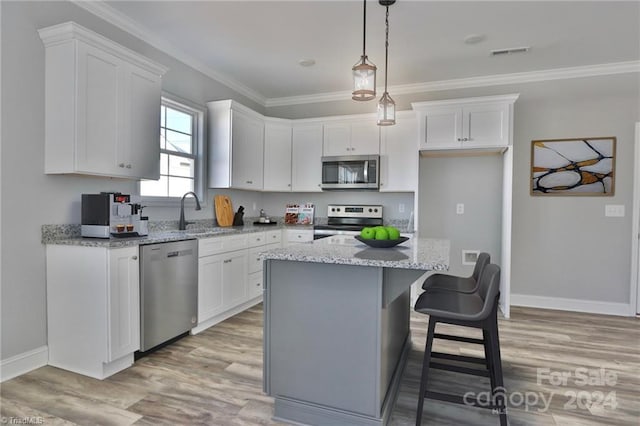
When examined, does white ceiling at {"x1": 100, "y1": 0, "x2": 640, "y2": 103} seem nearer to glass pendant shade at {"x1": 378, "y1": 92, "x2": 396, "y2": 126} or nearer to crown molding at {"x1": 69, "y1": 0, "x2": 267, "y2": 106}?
crown molding at {"x1": 69, "y1": 0, "x2": 267, "y2": 106}

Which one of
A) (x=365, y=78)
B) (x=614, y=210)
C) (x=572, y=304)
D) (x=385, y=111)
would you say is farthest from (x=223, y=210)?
(x=614, y=210)

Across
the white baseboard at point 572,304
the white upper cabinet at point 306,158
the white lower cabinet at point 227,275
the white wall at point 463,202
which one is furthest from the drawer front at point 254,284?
the white baseboard at point 572,304

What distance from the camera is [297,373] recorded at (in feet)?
6.33

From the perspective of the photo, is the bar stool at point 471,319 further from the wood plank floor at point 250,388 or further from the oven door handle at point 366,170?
the oven door handle at point 366,170

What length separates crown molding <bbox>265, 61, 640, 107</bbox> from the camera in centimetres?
385

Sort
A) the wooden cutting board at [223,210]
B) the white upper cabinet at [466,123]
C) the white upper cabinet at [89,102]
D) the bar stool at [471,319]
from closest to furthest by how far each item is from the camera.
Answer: the bar stool at [471,319]
the white upper cabinet at [89,102]
the white upper cabinet at [466,123]
the wooden cutting board at [223,210]

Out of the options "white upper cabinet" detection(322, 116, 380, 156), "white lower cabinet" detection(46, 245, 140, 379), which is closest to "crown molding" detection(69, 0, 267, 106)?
"white upper cabinet" detection(322, 116, 380, 156)

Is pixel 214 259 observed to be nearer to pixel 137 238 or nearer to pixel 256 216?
pixel 137 238

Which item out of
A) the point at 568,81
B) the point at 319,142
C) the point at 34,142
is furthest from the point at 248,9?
the point at 568,81

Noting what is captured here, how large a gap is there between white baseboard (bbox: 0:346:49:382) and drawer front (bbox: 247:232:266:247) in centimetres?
196

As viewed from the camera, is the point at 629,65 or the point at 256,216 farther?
the point at 256,216

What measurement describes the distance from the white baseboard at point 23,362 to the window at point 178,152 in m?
1.45

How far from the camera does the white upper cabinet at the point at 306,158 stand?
484cm

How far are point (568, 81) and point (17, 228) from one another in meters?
5.28
